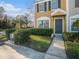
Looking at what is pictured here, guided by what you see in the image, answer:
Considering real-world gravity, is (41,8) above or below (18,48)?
above

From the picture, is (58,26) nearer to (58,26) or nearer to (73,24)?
(58,26)

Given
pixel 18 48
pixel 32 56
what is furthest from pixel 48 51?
pixel 18 48

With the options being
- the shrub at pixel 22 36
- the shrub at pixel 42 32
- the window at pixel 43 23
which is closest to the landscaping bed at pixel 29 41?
the shrub at pixel 22 36

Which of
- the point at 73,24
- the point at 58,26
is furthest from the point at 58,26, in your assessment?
the point at 73,24

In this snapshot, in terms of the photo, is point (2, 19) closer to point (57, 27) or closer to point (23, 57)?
point (57, 27)

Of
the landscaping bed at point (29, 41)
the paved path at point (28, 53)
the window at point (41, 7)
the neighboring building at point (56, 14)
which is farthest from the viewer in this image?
the window at point (41, 7)

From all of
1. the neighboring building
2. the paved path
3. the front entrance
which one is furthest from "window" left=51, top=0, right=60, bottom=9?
the paved path

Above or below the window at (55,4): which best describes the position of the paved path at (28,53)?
below

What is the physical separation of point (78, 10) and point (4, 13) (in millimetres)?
28666

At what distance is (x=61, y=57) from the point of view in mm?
13500

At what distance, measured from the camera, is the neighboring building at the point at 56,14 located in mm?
23359

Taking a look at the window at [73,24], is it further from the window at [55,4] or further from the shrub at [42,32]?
the shrub at [42,32]

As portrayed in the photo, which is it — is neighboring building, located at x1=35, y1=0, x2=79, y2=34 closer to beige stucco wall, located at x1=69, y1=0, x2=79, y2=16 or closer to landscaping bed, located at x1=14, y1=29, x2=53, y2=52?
beige stucco wall, located at x1=69, y1=0, x2=79, y2=16

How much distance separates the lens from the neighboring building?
23.4m
